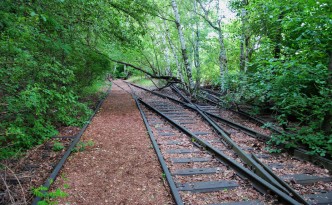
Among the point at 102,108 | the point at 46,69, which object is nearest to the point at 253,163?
the point at 46,69

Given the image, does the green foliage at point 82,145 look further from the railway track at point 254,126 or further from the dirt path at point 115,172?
the railway track at point 254,126

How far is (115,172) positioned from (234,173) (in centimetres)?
247

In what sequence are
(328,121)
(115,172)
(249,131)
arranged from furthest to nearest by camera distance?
1. (249,131)
2. (328,121)
3. (115,172)

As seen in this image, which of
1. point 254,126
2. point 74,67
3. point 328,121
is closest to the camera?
point 328,121

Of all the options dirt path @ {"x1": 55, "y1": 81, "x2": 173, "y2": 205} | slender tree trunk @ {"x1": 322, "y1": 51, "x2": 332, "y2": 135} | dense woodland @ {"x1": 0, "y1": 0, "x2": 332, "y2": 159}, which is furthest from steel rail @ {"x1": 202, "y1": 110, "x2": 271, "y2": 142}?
dirt path @ {"x1": 55, "y1": 81, "x2": 173, "y2": 205}

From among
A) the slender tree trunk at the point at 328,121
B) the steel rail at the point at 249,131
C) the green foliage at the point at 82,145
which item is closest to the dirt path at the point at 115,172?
the green foliage at the point at 82,145

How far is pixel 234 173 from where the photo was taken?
4.26m

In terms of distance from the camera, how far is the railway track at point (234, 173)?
11.5 ft

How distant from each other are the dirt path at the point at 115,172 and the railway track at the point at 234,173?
337 mm

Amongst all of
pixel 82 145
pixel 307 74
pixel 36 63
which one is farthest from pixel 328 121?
pixel 36 63

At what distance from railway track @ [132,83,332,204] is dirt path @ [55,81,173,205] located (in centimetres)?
34

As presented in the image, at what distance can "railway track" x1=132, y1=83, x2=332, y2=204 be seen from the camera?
3496 millimetres

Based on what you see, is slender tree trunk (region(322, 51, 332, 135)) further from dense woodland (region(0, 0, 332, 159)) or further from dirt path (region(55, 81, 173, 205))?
dirt path (region(55, 81, 173, 205))

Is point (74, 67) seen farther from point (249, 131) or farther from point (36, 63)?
point (249, 131)
